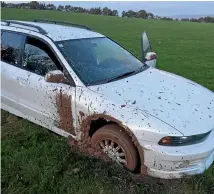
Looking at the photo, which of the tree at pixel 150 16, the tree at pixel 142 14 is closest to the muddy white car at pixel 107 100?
the tree at pixel 150 16

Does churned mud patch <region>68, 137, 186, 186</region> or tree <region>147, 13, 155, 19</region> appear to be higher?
tree <region>147, 13, 155, 19</region>

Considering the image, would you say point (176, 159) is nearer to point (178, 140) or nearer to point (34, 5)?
point (178, 140)

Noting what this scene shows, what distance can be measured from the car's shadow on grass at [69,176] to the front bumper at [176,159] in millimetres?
123

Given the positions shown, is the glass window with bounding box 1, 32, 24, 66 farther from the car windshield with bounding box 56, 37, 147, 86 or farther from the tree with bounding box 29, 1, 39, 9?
the tree with bounding box 29, 1, 39, 9

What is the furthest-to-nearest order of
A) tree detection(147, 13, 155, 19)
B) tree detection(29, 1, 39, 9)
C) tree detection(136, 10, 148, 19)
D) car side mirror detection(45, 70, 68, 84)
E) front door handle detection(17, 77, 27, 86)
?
tree detection(136, 10, 148, 19) < tree detection(147, 13, 155, 19) < tree detection(29, 1, 39, 9) < front door handle detection(17, 77, 27, 86) < car side mirror detection(45, 70, 68, 84)

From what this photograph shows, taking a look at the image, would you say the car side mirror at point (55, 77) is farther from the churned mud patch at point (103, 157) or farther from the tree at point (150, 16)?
the tree at point (150, 16)

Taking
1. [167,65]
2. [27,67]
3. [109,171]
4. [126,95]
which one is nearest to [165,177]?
[109,171]

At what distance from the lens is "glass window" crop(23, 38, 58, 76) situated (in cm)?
431

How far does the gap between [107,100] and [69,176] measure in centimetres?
95

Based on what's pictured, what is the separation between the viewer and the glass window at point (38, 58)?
14.1 ft

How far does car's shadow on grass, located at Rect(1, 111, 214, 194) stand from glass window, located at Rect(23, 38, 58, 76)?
1040 mm

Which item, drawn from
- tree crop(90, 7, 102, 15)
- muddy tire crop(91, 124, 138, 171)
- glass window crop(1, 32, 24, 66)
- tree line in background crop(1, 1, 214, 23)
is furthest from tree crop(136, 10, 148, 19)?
muddy tire crop(91, 124, 138, 171)

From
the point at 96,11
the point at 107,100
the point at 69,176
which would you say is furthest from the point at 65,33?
the point at 96,11

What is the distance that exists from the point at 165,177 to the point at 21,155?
5.68 ft
